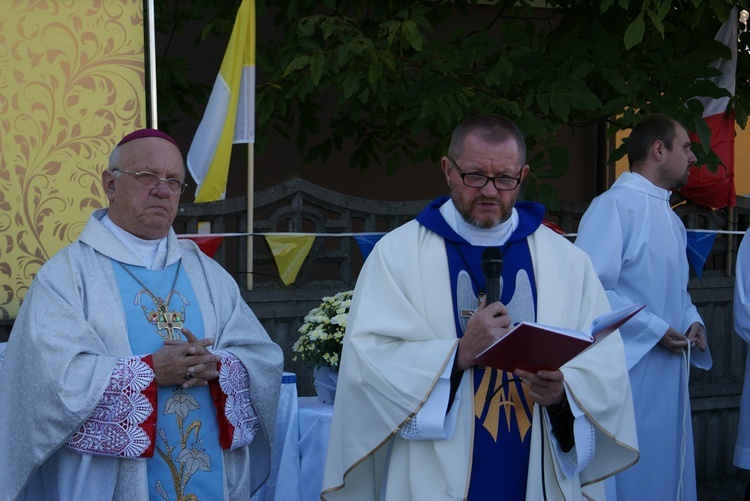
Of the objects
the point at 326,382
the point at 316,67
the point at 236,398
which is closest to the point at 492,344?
the point at 236,398

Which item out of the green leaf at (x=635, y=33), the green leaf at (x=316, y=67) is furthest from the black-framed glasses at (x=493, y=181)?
the green leaf at (x=316, y=67)

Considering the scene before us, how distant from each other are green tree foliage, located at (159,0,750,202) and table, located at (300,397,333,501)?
220cm

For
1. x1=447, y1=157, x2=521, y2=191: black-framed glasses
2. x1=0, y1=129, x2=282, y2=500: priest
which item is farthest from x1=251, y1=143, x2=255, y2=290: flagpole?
x1=447, y1=157, x2=521, y2=191: black-framed glasses

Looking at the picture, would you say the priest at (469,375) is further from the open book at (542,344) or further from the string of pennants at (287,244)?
the string of pennants at (287,244)

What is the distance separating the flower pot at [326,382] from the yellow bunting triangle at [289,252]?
1.12 m

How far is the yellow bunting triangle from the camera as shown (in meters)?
6.30

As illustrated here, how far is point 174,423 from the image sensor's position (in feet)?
13.0

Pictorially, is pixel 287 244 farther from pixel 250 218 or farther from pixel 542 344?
pixel 542 344

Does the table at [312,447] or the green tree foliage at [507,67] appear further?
the green tree foliage at [507,67]

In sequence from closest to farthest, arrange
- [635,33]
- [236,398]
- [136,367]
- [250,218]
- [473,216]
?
1. [473,216]
2. [136,367]
3. [236,398]
4. [635,33]
5. [250,218]

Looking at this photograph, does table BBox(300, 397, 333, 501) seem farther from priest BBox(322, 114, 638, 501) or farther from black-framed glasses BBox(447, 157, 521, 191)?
black-framed glasses BBox(447, 157, 521, 191)

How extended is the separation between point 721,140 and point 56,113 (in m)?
4.52

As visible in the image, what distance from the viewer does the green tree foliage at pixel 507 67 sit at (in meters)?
6.68

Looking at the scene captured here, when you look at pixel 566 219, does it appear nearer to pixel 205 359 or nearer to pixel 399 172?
pixel 399 172
